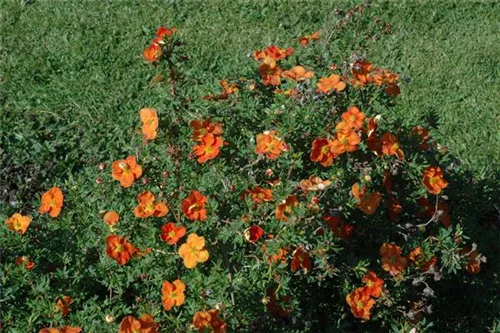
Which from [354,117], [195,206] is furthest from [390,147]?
[195,206]

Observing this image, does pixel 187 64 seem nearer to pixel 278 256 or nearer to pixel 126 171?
pixel 126 171

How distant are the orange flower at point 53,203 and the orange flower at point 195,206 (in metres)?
0.54

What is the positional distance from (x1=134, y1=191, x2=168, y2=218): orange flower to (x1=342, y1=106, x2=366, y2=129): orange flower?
685mm

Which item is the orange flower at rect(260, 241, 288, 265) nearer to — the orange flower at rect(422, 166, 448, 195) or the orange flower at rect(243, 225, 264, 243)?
the orange flower at rect(243, 225, 264, 243)

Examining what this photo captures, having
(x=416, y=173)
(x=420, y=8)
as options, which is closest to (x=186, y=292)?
(x=416, y=173)

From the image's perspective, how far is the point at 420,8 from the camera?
588 cm

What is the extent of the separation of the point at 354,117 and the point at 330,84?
23cm

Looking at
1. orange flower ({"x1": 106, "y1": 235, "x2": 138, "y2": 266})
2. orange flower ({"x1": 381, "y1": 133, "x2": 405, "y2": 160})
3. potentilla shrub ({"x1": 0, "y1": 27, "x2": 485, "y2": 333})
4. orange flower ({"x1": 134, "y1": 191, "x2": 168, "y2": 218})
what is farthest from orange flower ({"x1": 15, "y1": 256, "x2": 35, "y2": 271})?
orange flower ({"x1": 381, "y1": 133, "x2": 405, "y2": 160})

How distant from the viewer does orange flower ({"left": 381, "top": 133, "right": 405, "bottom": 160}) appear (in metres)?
2.78

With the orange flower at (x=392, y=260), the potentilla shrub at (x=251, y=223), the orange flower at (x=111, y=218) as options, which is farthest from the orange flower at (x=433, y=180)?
the orange flower at (x=111, y=218)

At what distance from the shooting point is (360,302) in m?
Result: 2.74

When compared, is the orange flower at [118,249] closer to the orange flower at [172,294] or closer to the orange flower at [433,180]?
the orange flower at [172,294]

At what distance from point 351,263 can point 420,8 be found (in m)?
3.56

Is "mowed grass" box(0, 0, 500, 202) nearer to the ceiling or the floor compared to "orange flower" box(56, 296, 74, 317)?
nearer to the floor
